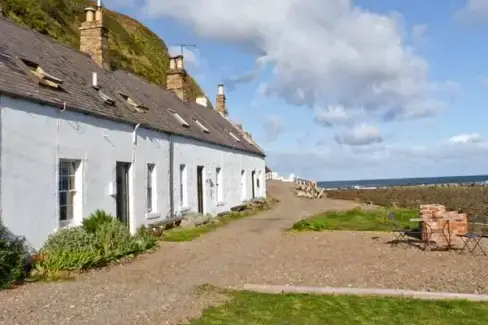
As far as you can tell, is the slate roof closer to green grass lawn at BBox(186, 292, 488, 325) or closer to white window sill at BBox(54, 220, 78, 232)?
white window sill at BBox(54, 220, 78, 232)

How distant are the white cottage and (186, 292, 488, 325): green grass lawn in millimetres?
5659

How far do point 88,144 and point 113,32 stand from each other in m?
43.8

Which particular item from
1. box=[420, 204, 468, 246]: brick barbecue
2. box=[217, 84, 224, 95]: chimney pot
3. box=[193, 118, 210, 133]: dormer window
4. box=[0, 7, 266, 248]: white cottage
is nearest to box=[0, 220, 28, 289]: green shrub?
box=[0, 7, 266, 248]: white cottage

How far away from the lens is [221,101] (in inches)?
1618

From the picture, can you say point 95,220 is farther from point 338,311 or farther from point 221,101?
point 221,101

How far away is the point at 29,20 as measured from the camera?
35000 mm

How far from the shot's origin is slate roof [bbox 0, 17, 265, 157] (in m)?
12.3

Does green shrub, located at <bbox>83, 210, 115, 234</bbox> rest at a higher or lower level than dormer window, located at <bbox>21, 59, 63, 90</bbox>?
lower

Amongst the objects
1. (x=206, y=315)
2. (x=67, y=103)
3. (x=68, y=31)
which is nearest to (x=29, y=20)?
(x=68, y=31)

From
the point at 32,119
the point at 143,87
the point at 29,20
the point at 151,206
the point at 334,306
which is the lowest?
the point at 334,306

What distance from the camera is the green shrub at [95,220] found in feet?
42.9

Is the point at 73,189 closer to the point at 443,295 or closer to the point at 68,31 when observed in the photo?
the point at 443,295

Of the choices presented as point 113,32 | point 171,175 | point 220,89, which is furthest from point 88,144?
point 113,32

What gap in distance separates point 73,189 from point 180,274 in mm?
4243
